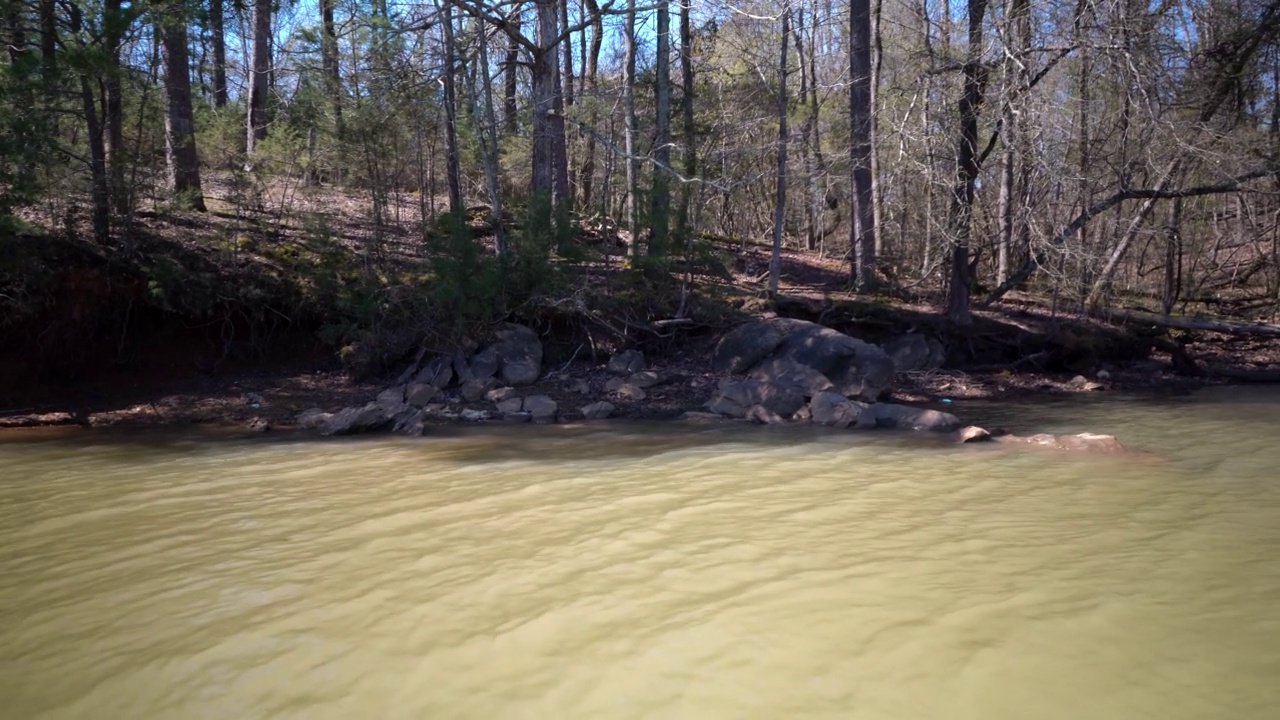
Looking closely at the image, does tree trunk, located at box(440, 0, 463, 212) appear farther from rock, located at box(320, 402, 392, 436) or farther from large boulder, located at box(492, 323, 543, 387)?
rock, located at box(320, 402, 392, 436)

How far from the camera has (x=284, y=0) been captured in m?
15.3

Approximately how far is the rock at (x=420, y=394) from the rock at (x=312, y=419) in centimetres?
122

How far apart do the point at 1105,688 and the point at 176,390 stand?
43.4ft

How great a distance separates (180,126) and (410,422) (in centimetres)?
849

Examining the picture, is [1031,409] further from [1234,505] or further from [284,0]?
[284,0]

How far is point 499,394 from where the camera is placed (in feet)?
42.2

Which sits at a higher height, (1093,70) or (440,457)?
(1093,70)

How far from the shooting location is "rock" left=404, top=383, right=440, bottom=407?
1273 centimetres

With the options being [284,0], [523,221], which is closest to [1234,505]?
[523,221]

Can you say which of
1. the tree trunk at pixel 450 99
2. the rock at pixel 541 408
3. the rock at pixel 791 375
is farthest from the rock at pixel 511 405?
the rock at pixel 791 375

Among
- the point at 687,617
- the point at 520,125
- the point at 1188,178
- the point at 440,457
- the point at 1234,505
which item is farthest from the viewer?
the point at 520,125

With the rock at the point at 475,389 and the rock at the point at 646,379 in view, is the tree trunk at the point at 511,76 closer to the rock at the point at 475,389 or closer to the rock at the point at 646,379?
the rock at the point at 475,389

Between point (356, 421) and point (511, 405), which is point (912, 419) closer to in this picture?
point (511, 405)

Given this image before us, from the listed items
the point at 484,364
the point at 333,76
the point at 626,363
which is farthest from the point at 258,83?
the point at 626,363
